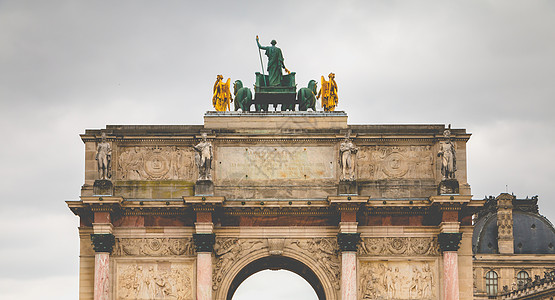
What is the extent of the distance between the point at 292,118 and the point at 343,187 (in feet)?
11.0

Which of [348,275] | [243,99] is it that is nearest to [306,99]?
[243,99]

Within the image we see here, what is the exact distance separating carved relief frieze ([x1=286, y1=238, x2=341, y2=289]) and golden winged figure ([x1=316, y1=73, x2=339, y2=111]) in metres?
5.19

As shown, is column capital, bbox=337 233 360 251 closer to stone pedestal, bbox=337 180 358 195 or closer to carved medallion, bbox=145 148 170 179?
stone pedestal, bbox=337 180 358 195

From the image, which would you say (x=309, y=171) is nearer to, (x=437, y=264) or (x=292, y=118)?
(x=292, y=118)

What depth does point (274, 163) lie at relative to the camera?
140 feet

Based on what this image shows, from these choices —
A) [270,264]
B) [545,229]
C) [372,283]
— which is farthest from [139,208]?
[545,229]

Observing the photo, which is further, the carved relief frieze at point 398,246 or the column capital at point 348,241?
the carved relief frieze at point 398,246

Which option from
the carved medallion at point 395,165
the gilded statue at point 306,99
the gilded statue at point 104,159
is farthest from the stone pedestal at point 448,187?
the gilded statue at point 104,159

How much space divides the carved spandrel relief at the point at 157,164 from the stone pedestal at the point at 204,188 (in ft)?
3.23

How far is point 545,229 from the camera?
9850 cm

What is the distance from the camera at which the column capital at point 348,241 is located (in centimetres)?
4103

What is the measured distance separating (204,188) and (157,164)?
2217mm

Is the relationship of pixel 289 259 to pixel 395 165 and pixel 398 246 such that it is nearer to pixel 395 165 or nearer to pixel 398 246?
pixel 398 246

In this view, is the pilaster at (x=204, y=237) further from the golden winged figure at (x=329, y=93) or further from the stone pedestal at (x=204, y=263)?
the golden winged figure at (x=329, y=93)
